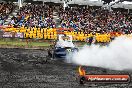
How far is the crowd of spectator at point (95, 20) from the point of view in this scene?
47047 mm

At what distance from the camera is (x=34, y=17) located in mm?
45312

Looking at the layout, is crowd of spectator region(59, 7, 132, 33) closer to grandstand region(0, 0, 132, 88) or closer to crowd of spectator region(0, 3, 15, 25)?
grandstand region(0, 0, 132, 88)

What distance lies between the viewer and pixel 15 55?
29.8 meters

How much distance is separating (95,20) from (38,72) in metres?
29.6

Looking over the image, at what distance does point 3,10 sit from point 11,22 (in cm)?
575

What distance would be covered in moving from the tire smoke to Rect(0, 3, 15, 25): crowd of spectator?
17038mm

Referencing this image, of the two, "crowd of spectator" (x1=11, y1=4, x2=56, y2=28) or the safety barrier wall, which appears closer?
the safety barrier wall

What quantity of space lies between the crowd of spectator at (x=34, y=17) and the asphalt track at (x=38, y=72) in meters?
13.3

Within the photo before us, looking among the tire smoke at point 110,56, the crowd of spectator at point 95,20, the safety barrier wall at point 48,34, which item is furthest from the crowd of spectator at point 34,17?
the tire smoke at point 110,56

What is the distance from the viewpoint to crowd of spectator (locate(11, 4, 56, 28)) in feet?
141

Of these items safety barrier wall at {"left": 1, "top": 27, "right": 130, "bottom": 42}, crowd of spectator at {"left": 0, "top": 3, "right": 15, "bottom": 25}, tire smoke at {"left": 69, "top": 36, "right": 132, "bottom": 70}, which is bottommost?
safety barrier wall at {"left": 1, "top": 27, "right": 130, "bottom": 42}

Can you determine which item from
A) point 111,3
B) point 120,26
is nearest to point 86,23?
point 120,26

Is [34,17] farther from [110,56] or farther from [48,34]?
[110,56]

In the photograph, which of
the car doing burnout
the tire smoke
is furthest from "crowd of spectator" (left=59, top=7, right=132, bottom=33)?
the tire smoke
